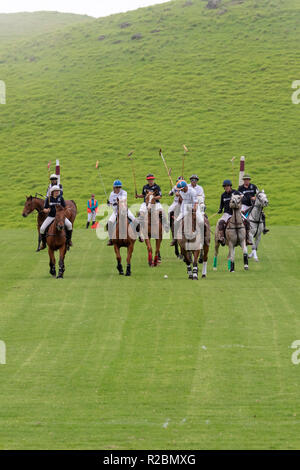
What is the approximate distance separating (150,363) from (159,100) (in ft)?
260

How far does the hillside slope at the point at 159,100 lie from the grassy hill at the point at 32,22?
25.5 metres

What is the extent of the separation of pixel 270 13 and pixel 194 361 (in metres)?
102

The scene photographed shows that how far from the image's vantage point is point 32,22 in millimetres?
165500

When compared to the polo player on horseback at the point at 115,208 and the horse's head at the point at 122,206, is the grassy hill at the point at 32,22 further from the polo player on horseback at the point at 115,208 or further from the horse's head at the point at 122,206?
the horse's head at the point at 122,206

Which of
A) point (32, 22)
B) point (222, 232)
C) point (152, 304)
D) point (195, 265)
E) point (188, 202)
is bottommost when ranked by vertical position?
point (152, 304)

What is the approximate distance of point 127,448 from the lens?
9.34 meters

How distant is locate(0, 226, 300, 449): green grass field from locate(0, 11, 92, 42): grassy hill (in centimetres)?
12448

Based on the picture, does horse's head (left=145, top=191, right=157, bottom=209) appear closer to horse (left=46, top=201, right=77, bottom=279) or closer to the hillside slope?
horse (left=46, top=201, right=77, bottom=279)

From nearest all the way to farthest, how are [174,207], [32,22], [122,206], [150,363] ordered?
[150,363], [122,206], [174,207], [32,22]

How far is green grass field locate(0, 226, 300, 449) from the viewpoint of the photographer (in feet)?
32.9

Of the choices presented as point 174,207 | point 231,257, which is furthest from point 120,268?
point 231,257

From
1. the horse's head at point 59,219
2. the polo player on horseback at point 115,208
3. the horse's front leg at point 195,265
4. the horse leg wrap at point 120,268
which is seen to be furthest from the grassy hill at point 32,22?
the horse's front leg at point 195,265

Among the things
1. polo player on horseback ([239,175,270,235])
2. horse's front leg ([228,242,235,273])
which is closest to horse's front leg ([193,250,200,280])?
horse's front leg ([228,242,235,273])

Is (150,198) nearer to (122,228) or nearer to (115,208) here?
(115,208)
